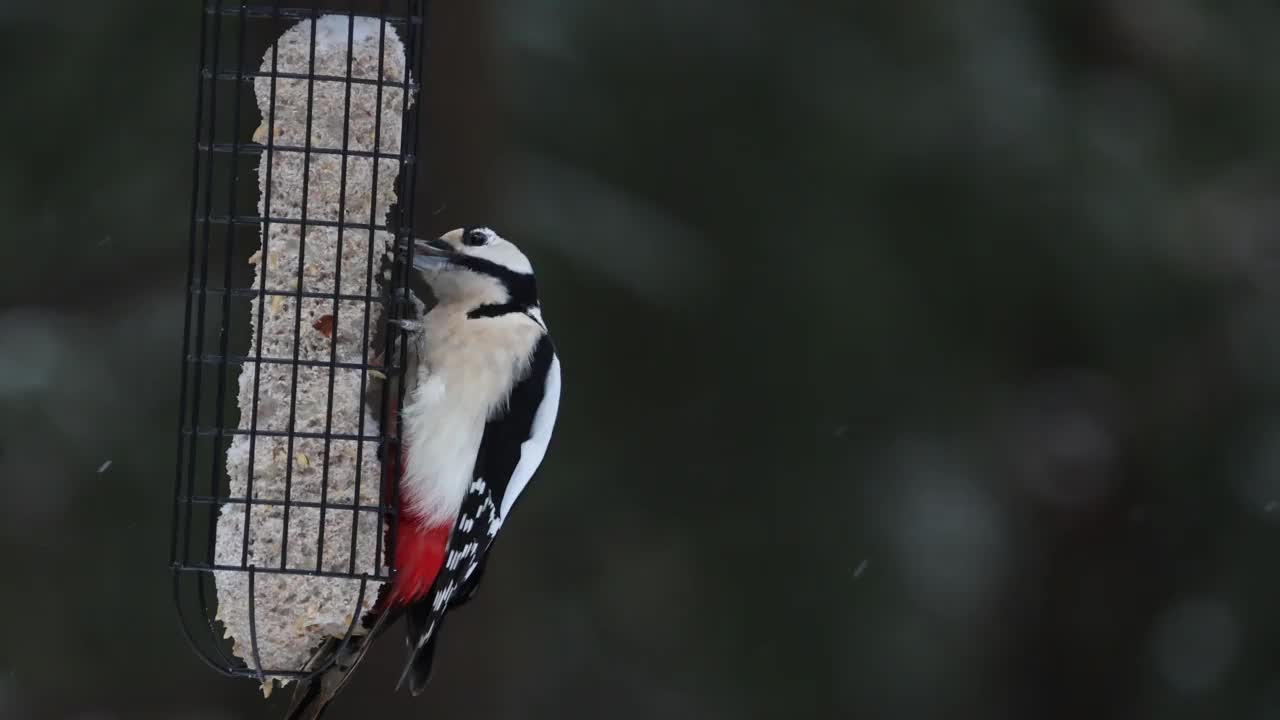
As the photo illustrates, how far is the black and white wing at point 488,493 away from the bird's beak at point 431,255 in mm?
298

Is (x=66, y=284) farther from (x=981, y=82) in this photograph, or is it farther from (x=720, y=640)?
(x=981, y=82)

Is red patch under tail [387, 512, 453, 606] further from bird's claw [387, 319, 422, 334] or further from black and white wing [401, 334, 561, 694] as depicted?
bird's claw [387, 319, 422, 334]

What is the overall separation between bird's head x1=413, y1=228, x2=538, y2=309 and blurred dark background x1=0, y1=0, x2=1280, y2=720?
9.53 ft

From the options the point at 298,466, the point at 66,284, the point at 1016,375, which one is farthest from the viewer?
the point at 1016,375

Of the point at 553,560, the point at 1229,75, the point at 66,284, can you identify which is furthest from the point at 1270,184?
the point at 66,284

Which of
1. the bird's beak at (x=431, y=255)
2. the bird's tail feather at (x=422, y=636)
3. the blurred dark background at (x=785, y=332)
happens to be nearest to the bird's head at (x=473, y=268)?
the bird's beak at (x=431, y=255)

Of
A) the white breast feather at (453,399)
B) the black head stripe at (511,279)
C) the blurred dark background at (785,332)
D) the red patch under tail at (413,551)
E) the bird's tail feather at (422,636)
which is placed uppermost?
the black head stripe at (511,279)

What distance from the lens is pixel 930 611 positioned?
8.52m

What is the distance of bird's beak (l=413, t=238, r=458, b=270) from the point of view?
15.2ft

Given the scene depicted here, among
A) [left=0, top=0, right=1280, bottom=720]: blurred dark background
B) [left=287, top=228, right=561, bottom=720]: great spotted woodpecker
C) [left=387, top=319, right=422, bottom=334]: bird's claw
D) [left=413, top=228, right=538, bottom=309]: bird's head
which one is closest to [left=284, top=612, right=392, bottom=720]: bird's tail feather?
[left=287, top=228, right=561, bottom=720]: great spotted woodpecker

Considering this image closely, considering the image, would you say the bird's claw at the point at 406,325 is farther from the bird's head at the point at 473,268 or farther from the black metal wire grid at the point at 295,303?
the bird's head at the point at 473,268

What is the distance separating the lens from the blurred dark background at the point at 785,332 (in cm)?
793

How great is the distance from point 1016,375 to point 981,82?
4.27 feet

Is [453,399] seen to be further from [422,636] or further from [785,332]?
[785,332]
